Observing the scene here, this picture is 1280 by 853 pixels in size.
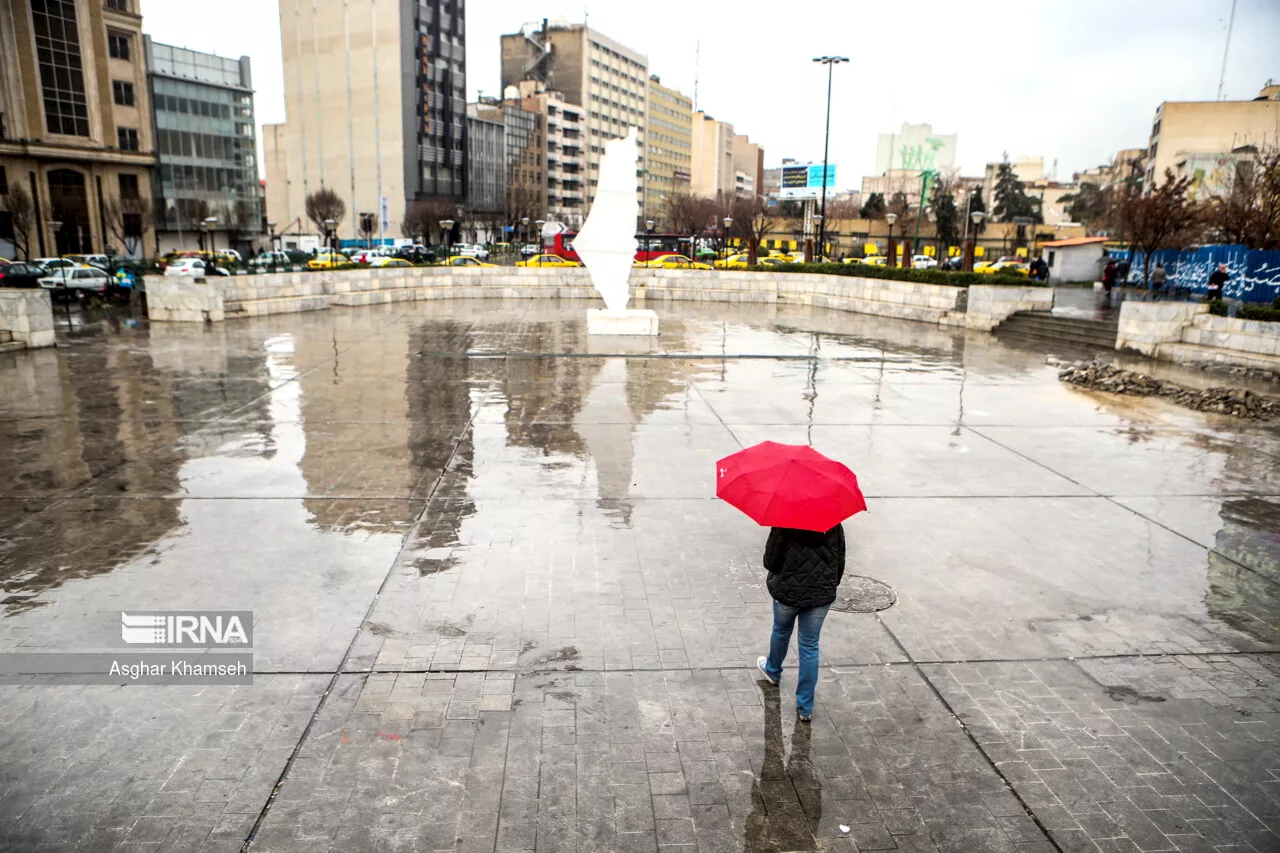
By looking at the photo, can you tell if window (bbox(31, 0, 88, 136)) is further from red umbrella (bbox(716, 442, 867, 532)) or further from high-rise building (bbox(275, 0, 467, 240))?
red umbrella (bbox(716, 442, 867, 532))

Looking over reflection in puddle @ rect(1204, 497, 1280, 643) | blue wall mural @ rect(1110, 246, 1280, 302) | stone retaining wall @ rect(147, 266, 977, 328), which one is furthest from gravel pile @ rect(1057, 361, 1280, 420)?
stone retaining wall @ rect(147, 266, 977, 328)

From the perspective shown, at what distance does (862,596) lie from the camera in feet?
20.9

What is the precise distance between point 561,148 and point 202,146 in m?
53.2

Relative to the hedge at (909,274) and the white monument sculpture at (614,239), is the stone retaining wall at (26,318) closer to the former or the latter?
the white monument sculpture at (614,239)

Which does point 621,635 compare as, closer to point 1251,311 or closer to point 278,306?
point 1251,311

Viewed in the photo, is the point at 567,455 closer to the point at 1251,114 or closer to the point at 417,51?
the point at 1251,114

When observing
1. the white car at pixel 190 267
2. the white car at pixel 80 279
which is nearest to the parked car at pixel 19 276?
the white car at pixel 80 279

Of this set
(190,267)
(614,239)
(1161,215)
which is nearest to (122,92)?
(190,267)

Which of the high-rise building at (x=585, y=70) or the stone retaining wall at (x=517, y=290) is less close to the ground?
the high-rise building at (x=585, y=70)

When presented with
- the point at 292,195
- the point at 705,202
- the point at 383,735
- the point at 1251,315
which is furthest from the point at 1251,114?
the point at 292,195

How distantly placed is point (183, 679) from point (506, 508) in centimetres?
349

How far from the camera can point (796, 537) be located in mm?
4566

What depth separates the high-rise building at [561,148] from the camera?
363 ft

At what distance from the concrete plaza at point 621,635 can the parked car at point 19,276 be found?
72.5 feet
